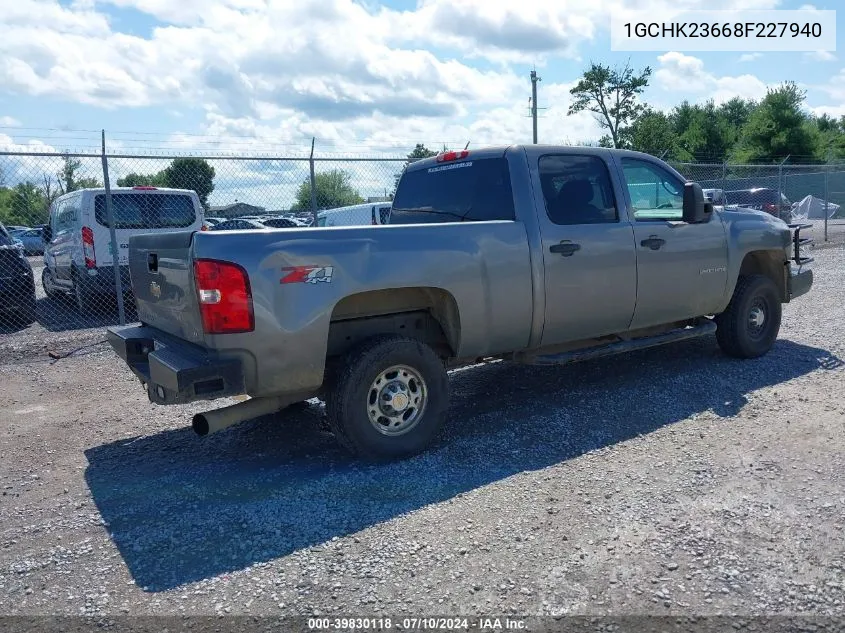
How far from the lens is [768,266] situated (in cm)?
711

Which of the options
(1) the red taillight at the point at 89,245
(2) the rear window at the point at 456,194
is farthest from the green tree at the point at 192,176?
(2) the rear window at the point at 456,194

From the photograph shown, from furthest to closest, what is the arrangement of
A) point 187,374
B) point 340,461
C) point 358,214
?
point 358,214
point 340,461
point 187,374

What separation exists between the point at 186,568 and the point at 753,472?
3252 millimetres

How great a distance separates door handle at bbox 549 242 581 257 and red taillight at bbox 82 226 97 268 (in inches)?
319

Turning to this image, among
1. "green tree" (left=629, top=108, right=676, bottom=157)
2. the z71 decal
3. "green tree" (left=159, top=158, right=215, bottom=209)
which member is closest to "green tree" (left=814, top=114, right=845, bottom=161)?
"green tree" (left=629, top=108, right=676, bottom=157)

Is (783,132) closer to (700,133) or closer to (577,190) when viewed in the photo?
(700,133)

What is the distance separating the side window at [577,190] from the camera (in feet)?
17.3

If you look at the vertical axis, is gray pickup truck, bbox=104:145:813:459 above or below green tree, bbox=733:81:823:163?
below

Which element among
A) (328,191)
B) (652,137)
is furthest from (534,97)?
(328,191)

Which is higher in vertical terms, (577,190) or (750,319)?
(577,190)

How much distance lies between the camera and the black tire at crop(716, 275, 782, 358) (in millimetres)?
6629

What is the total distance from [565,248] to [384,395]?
175 centimetres

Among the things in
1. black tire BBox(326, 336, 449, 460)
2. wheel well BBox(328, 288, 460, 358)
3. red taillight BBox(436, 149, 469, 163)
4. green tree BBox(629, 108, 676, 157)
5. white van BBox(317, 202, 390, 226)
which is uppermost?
green tree BBox(629, 108, 676, 157)

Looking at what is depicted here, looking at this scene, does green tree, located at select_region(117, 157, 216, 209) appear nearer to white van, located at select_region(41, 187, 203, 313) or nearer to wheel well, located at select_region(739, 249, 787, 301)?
white van, located at select_region(41, 187, 203, 313)
